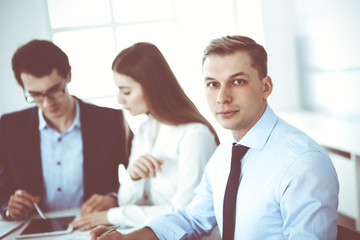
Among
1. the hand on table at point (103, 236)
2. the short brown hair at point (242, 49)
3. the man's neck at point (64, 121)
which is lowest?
the hand on table at point (103, 236)

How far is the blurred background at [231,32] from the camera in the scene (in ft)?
7.92

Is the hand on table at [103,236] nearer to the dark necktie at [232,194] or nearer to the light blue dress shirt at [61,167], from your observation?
the dark necktie at [232,194]

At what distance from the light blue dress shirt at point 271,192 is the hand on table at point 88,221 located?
0.95 feet

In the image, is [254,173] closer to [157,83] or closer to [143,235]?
[143,235]

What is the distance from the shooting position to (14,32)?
99.3 inches

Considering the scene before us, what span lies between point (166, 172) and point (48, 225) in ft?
1.73

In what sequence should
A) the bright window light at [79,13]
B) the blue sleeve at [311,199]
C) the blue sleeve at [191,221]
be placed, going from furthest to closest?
1. the bright window light at [79,13]
2. the blue sleeve at [191,221]
3. the blue sleeve at [311,199]

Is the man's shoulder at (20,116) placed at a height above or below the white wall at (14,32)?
below

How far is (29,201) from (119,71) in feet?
2.25

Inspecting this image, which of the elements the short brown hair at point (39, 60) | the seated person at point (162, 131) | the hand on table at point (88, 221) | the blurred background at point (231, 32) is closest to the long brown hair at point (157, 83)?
the seated person at point (162, 131)

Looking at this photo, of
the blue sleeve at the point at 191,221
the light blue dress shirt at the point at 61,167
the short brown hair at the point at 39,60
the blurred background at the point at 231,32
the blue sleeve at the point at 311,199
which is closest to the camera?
the blue sleeve at the point at 311,199

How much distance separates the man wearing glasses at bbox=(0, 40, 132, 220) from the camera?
5.15 ft

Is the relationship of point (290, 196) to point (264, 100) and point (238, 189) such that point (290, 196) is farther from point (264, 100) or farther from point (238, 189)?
point (264, 100)

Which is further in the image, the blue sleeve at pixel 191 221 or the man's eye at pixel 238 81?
the blue sleeve at pixel 191 221
